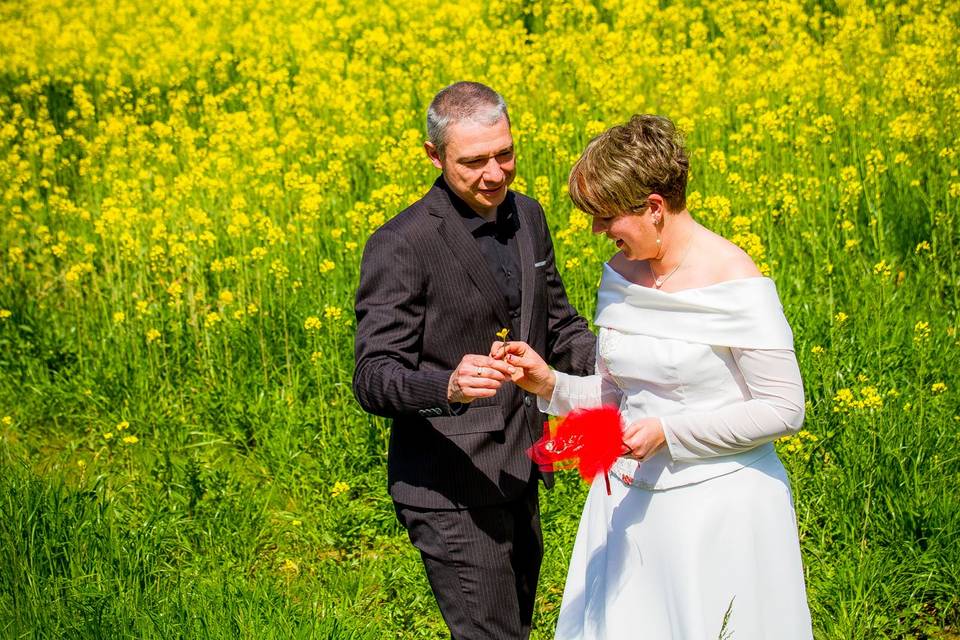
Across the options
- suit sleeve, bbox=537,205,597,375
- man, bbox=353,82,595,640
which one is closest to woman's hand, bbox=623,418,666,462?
man, bbox=353,82,595,640

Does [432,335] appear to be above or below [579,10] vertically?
below

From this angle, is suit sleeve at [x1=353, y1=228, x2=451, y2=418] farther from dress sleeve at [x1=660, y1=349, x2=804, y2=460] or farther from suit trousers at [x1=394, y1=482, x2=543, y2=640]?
dress sleeve at [x1=660, y1=349, x2=804, y2=460]

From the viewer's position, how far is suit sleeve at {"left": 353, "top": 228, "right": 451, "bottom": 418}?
8.84 feet

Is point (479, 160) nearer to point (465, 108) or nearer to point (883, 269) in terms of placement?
point (465, 108)

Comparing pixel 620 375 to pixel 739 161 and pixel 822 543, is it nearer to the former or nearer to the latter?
pixel 822 543

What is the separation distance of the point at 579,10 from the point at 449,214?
715cm

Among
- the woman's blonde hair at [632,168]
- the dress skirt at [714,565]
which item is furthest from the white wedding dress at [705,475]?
the woman's blonde hair at [632,168]

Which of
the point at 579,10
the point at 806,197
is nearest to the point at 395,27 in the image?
the point at 579,10

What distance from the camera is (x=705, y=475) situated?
8.39ft

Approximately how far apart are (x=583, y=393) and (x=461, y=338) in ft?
1.16

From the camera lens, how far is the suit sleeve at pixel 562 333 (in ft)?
10.5

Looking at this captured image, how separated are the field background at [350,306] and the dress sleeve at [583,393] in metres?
1.12

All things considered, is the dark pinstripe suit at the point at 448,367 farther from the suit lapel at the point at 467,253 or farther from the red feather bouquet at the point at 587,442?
the red feather bouquet at the point at 587,442

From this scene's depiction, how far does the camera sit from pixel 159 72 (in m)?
10.2
